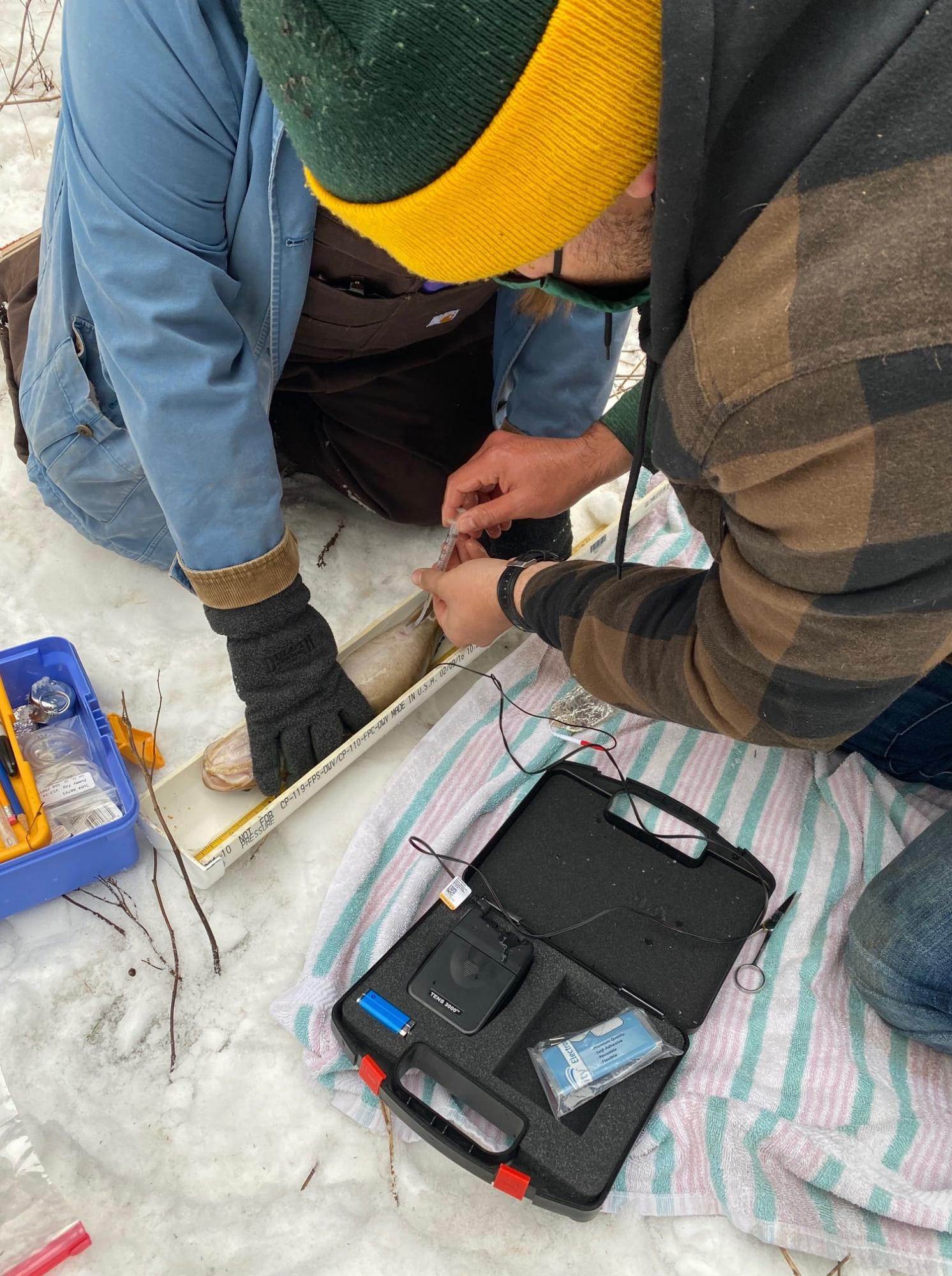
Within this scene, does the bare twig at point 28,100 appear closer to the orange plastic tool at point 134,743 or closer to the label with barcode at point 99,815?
the orange plastic tool at point 134,743

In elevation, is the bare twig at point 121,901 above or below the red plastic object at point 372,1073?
below

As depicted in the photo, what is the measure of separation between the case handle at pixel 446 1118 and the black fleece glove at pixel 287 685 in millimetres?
525

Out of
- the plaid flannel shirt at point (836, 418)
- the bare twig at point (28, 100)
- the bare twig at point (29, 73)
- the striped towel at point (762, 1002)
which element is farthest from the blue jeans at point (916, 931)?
the bare twig at point (28, 100)

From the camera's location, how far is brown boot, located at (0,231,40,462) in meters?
1.82

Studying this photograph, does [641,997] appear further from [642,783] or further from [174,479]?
[174,479]

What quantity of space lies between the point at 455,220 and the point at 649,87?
0.17 metres

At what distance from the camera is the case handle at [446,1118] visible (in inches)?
47.8

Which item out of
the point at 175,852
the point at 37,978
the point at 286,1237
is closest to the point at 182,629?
the point at 175,852

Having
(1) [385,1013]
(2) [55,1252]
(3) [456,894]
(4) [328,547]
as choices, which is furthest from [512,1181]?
(4) [328,547]

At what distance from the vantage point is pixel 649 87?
0.64 metres

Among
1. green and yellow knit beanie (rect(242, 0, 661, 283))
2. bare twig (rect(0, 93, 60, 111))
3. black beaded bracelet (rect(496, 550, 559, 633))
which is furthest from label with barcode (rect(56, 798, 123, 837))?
bare twig (rect(0, 93, 60, 111))

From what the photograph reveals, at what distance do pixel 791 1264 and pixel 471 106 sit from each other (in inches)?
57.4

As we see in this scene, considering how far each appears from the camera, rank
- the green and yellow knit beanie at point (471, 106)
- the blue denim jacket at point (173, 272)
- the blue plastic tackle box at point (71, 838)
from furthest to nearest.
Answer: the blue plastic tackle box at point (71, 838), the blue denim jacket at point (173, 272), the green and yellow knit beanie at point (471, 106)

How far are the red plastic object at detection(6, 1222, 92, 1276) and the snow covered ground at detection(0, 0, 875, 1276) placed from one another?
4 cm
